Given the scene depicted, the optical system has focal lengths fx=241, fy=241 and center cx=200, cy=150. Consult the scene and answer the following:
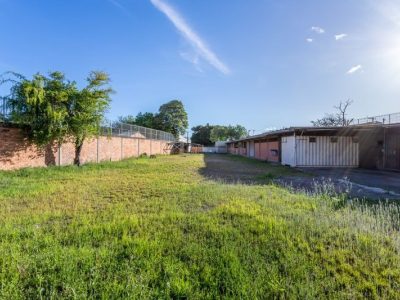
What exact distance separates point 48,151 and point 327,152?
1591 centimetres

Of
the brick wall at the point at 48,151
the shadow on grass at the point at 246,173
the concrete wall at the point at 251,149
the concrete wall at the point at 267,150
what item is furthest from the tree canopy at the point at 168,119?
the shadow on grass at the point at 246,173

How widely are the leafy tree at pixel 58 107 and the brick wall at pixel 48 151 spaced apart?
0.43m

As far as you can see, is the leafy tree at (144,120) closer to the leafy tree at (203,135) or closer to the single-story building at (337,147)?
the leafy tree at (203,135)

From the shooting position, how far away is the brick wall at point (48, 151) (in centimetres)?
977

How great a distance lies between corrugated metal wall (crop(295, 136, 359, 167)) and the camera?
15.1 meters

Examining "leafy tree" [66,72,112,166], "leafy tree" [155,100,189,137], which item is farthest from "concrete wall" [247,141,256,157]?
"leafy tree" [155,100,189,137]

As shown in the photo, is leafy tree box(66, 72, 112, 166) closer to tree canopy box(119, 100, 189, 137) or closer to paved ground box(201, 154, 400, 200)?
paved ground box(201, 154, 400, 200)

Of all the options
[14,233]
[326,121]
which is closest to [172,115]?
[326,121]

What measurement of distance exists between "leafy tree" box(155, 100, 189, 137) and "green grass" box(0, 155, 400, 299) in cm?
4654

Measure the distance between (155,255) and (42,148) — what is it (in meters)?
11.0

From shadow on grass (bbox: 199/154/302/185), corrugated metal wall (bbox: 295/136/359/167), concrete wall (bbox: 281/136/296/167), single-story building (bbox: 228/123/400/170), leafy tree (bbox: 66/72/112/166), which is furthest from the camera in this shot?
concrete wall (bbox: 281/136/296/167)

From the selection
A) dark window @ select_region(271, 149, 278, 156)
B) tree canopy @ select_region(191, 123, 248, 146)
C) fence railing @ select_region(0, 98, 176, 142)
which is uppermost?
tree canopy @ select_region(191, 123, 248, 146)

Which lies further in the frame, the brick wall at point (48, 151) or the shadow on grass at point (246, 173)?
the brick wall at point (48, 151)

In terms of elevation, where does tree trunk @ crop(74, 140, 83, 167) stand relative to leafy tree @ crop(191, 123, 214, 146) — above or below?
below
